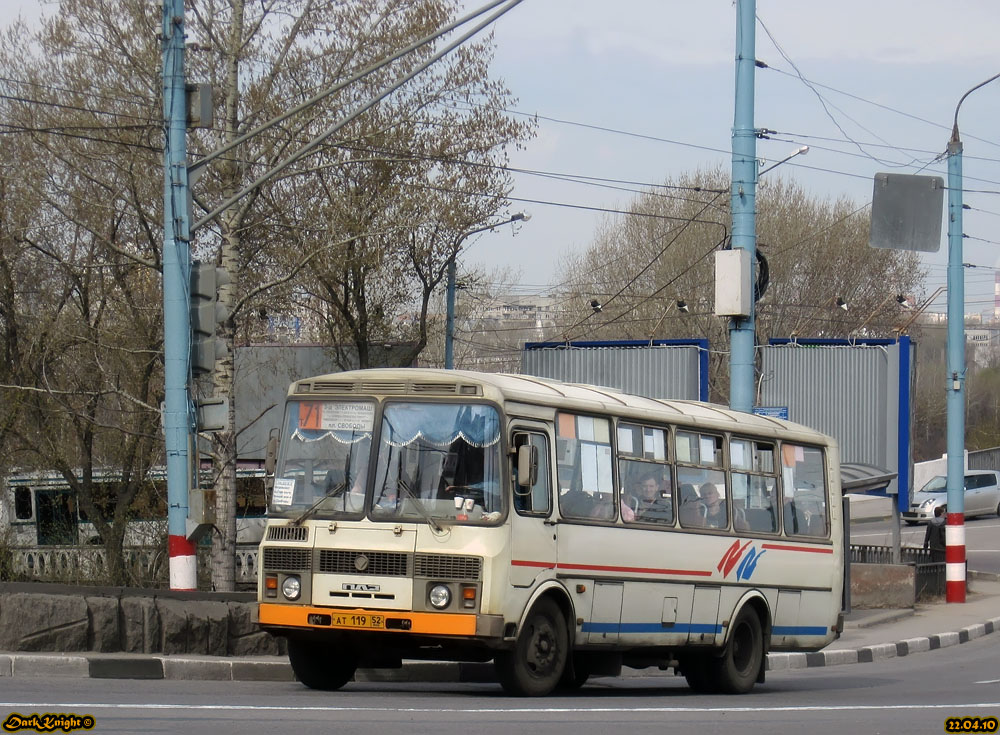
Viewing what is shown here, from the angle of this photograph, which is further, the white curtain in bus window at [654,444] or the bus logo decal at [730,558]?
the bus logo decal at [730,558]

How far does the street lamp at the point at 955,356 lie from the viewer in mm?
25797

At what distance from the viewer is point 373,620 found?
10727 millimetres

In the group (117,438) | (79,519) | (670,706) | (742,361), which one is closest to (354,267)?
(117,438)

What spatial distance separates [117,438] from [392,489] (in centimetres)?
1899

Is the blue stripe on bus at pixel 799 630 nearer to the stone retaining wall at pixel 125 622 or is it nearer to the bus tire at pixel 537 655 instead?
the bus tire at pixel 537 655

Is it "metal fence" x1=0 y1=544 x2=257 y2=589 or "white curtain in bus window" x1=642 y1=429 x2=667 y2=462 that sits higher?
"white curtain in bus window" x1=642 y1=429 x2=667 y2=462

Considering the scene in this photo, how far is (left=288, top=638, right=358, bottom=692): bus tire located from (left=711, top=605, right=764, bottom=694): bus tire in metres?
3.97

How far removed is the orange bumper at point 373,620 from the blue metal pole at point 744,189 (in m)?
8.27

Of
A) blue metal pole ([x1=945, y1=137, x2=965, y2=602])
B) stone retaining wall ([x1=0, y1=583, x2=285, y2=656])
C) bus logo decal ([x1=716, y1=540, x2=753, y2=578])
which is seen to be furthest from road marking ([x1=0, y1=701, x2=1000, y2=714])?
blue metal pole ([x1=945, y1=137, x2=965, y2=602])

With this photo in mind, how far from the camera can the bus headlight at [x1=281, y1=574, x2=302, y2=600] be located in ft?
36.3

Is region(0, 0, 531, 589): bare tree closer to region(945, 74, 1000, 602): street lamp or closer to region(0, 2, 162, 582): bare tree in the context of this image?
region(0, 2, 162, 582): bare tree

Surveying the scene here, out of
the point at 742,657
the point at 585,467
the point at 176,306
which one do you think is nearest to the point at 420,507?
the point at 585,467

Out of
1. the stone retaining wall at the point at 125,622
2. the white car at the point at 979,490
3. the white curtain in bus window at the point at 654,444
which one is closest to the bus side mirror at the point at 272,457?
the stone retaining wall at the point at 125,622

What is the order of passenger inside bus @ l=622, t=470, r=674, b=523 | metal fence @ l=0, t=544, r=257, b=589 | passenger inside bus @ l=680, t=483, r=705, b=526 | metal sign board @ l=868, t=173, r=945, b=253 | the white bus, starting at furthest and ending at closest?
metal fence @ l=0, t=544, r=257, b=589, metal sign board @ l=868, t=173, r=945, b=253, passenger inside bus @ l=680, t=483, r=705, b=526, passenger inside bus @ l=622, t=470, r=674, b=523, the white bus
